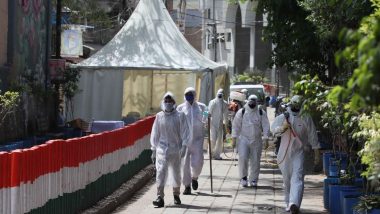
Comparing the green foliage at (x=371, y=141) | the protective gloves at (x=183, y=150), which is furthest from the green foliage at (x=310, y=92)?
the protective gloves at (x=183, y=150)

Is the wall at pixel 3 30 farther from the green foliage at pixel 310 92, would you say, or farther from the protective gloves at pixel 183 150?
the green foliage at pixel 310 92

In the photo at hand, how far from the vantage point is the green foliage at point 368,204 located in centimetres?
848

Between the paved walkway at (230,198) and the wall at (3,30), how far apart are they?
4400 millimetres

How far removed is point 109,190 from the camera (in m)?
12.5

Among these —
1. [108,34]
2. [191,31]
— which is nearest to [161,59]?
[108,34]

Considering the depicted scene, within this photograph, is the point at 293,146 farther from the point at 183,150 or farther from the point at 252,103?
the point at 252,103

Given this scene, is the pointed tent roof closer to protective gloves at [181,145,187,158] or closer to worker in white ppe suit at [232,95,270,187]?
worker in white ppe suit at [232,95,270,187]

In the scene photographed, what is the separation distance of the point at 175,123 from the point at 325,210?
2675 millimetres

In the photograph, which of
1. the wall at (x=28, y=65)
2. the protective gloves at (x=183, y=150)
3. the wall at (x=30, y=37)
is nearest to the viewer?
the protective gloves at (x=183, y=150)

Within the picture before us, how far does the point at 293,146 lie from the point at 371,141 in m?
3.82

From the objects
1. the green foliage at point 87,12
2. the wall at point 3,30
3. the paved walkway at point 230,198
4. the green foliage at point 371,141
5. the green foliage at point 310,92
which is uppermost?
the green foliage at point 87,12

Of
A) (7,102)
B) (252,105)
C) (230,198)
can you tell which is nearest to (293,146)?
(230,198)

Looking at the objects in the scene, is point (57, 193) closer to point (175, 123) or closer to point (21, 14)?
point (175, 123)

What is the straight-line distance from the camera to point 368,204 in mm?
8531
